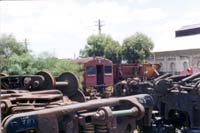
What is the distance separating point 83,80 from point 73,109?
13.1 m

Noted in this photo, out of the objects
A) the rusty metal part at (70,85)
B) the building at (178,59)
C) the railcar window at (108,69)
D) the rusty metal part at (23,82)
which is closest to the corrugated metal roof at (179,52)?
the building at (178,59)

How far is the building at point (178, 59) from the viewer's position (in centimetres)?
2525

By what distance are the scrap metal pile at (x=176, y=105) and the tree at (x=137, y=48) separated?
75.3 ft

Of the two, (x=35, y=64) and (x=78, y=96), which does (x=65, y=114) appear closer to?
(x=78, y=96)

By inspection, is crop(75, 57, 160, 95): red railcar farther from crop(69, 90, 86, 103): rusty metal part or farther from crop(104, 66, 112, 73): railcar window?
crop(69, 90, 86, 103): rusty metal part

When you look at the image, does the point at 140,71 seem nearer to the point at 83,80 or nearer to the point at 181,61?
the point at 83,80

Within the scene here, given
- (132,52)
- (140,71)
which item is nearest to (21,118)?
(140,71)

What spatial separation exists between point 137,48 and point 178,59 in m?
4.01

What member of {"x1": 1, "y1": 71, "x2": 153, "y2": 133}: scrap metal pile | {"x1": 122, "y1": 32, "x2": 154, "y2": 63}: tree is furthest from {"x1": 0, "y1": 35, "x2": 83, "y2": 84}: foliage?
{"x1": 122, "y1": 32, "x2": 154, "y2": 63}: tree

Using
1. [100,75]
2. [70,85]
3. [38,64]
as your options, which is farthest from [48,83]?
[100,75]

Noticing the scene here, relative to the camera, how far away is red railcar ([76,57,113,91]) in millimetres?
16656

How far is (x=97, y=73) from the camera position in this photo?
17.4 m

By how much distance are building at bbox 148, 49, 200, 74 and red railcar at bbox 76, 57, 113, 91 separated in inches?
296

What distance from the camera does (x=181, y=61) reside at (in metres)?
A: 27.2
